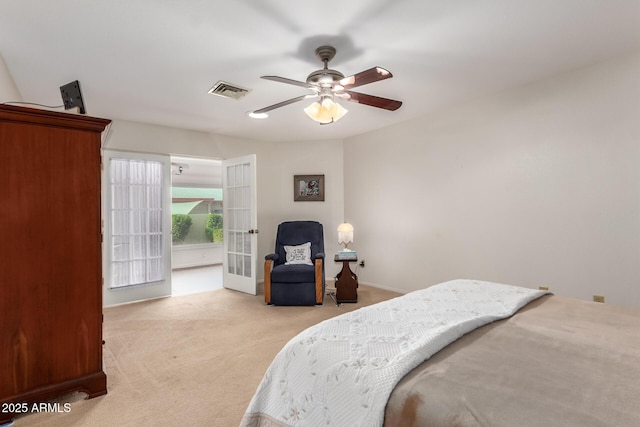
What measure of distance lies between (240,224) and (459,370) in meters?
3.99

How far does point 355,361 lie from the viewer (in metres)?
1.07

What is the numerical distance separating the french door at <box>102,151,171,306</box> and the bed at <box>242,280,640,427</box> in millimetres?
3641

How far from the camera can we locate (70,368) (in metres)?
1.91

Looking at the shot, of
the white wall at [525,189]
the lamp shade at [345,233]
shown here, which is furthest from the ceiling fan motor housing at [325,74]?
the lamp shade at [345,233]

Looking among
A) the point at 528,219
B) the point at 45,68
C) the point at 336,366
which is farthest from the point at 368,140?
the point at 336,366

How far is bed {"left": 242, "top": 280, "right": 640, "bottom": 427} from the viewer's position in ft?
2.70

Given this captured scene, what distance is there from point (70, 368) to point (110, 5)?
216 cm

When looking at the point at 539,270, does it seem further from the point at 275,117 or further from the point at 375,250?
the point at 275,117

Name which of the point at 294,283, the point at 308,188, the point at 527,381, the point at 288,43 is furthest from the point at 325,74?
the point at 308,188

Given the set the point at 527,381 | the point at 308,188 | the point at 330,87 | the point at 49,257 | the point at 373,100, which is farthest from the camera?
the point at 308,188

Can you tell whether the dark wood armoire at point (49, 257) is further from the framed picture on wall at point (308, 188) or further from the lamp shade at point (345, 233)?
the framed picture on wall at point (308, 188)

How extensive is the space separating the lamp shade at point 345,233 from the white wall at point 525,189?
1.46 feet

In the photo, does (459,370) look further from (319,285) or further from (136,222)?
(136,222)

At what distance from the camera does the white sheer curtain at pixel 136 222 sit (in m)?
4.07
